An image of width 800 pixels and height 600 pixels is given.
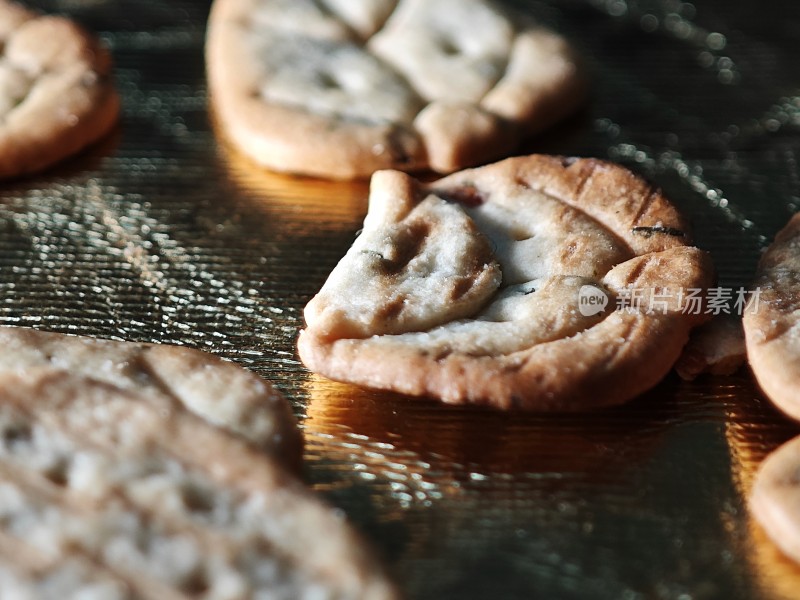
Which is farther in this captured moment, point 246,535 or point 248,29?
point 248,29

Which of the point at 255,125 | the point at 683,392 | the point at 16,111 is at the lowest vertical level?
the point at 16,111

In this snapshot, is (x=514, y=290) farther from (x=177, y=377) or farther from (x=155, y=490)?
(x=155, y=490)

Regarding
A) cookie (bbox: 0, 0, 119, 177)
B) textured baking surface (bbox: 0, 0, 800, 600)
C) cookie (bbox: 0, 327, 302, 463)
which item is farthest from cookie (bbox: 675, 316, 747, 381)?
cookie (bbox: 0, 0, 119, 177)

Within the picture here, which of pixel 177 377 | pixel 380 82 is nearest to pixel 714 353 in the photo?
pixel 177 377

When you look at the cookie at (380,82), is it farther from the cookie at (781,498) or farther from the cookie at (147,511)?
the cookie at (781,498)

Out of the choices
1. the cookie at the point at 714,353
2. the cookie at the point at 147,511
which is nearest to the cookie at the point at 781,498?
the cookie at the point at 714,353

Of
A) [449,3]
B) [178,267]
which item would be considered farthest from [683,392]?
[449,3]

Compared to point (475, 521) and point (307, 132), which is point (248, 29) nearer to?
point (307, 132)
